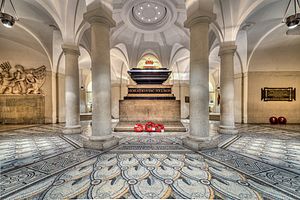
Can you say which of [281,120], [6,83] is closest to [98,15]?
[6,83]

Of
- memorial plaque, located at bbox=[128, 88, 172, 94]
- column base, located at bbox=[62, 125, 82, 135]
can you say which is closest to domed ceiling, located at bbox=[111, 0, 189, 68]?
memorial plaque, located at bbox=[128, 88, 172, 94]

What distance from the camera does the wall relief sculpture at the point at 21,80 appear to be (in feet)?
30.9

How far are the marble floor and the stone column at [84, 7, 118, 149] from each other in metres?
0.45

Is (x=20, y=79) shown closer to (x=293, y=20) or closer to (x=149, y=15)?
(x=149, y=15)

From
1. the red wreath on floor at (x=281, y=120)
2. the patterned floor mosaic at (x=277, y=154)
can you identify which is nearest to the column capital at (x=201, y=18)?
the patterned floor mosaic at (x=277, y=154)

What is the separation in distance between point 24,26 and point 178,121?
1127cm

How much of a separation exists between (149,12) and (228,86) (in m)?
7.56

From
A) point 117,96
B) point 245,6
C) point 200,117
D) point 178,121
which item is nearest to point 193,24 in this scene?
point 200,117

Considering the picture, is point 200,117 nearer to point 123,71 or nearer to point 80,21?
point 80,21

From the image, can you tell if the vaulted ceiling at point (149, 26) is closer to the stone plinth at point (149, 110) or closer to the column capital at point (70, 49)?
the column capital at point (70, 49)

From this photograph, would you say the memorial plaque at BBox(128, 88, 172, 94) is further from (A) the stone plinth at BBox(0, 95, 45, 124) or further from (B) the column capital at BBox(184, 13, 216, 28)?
(A) the stone plinth at BBox(0, 95, 45, 124)

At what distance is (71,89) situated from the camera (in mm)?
5832

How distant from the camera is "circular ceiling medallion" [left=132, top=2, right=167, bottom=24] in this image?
8.60 metres

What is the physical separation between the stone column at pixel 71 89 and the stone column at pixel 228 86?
6.82 m
